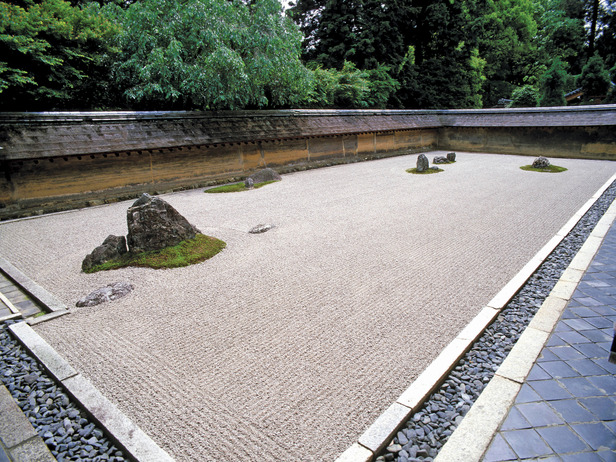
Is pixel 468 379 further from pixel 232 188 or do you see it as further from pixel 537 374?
pixel 232 188

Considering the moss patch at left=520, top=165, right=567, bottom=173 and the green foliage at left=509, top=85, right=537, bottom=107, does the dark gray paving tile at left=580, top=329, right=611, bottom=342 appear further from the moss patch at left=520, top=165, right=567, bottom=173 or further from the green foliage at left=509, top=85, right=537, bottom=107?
the green foliage at left=509, top=85, right=537, bottom=107

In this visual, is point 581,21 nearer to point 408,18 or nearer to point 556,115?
point 408,18

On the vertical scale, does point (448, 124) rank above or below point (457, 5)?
below

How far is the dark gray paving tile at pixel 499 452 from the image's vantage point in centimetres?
255

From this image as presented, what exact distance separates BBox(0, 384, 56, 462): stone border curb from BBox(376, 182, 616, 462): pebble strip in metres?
2.52

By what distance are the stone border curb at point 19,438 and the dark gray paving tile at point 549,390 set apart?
3.95m

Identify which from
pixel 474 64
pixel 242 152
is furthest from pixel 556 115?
pixel 242 152

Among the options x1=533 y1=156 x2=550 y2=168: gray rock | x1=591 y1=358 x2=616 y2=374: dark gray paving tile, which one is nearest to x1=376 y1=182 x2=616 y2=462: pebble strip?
x1=591 y1=358 x2=616 y2=374: dark gray paving tile

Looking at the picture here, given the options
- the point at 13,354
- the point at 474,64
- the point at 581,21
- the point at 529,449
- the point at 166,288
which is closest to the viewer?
the point at 529,449

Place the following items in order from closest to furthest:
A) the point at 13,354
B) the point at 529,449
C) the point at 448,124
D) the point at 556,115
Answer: the point at 529,449, the point at 13,354, the point at 556,115, the point at 448,124

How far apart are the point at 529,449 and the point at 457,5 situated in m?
34.1

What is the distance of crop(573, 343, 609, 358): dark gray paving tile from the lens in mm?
3643

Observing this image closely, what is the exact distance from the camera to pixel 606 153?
56.7 ft

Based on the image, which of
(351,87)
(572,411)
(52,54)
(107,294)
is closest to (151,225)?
(107,294)
